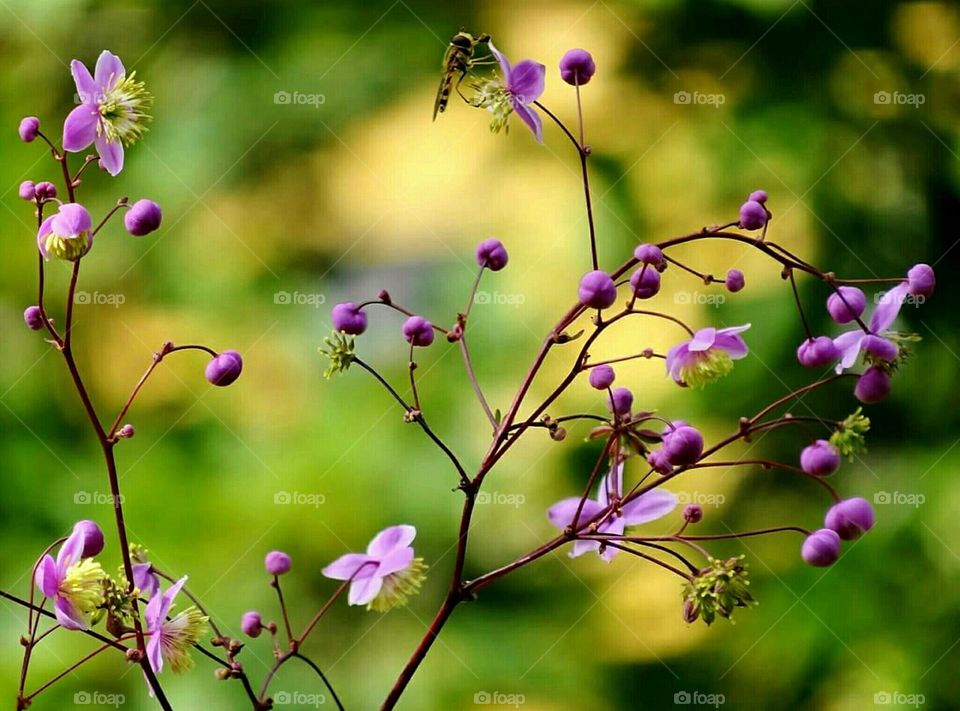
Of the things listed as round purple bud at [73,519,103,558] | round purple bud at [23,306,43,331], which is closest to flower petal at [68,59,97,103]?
round purple bud at [23,306,43,331]

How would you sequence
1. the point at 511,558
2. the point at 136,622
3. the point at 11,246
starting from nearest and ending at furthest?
the point at 136,622 → the point at 511,558 → the point at 11,246

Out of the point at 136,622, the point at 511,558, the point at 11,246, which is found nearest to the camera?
the point at 136,622

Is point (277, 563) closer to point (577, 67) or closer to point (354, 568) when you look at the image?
point (354, 568)

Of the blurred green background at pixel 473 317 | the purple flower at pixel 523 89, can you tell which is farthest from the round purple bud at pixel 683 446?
the blurred green background at pixel 473 317

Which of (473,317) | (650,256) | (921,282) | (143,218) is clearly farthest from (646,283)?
(473,317)

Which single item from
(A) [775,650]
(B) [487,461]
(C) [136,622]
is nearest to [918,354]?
(A) [775,650]

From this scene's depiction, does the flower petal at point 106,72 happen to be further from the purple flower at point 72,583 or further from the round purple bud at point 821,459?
the round purple bud at point 821,459

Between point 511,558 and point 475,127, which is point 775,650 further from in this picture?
point 475,127

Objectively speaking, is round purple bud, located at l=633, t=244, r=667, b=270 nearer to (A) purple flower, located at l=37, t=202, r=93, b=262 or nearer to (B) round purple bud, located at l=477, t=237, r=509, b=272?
(B) round purple bud, located at l=477, t=237, r=509, b=272
